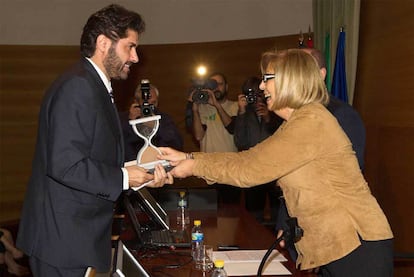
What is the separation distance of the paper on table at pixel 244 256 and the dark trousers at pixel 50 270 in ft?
2.12

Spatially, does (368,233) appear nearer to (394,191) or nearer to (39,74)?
(394,191)

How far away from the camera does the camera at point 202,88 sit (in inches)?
199

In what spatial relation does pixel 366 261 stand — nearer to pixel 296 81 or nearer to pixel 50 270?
pixel 296 81

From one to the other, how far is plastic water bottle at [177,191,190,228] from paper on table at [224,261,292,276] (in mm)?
951

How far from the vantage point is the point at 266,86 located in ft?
6.96

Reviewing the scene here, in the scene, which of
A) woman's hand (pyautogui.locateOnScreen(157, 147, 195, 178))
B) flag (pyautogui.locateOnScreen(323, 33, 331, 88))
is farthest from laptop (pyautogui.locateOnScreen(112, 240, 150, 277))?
flag (pyautogui.locateOnScreen(323, 33, 331, 88))

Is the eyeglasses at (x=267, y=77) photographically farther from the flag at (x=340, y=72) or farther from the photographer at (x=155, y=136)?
the flag at (x=340, y=72)

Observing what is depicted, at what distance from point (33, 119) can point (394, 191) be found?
15.0 feet

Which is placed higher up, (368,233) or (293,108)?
(293,108)

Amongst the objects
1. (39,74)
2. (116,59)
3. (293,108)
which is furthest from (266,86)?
(39,74)

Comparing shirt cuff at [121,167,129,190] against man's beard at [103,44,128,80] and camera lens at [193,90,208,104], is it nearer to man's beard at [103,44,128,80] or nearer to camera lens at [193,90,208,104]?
man's beard at [103,44,128,80]

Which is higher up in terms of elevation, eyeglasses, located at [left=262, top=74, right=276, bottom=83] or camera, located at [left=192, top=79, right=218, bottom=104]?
eyeglasses, located at [left=262, top=74, right=276, bottom=83]

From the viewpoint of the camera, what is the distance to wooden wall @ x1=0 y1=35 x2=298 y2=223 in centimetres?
700

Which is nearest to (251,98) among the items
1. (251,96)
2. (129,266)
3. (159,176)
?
(251,96)
